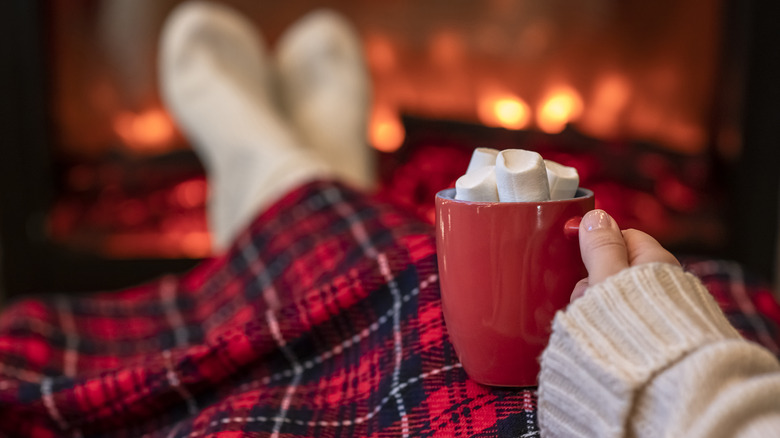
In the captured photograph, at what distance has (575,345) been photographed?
0.27 meters

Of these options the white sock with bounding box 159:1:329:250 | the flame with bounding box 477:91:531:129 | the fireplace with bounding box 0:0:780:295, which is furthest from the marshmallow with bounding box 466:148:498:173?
the flame with bounding box 477:91:531:129

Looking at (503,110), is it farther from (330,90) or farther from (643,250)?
(643,250)

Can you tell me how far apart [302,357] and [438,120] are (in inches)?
39.7

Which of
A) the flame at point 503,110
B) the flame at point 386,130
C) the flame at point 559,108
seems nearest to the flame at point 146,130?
the flame at point 386,130

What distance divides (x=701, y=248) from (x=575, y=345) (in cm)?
113

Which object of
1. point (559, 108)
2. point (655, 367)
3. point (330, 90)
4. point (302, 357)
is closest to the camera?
point (655, 367)

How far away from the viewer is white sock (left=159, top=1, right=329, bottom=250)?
960 millimetres

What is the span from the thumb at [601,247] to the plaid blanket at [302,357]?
9 centimetres

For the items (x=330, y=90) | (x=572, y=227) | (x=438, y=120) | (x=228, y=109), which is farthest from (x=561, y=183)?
(x=438, y=120)

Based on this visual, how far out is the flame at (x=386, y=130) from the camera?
1.42 m

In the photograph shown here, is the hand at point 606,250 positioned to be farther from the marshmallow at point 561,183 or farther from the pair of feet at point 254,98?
the pair of feet at point 254,98

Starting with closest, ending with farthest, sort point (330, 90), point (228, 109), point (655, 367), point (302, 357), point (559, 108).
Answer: point (655, 367)
point (302, 357)
point (228, 109)
point (330, 90)
point (559, 108)

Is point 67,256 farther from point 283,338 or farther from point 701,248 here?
point 701,248

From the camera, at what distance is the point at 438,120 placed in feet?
4.65
